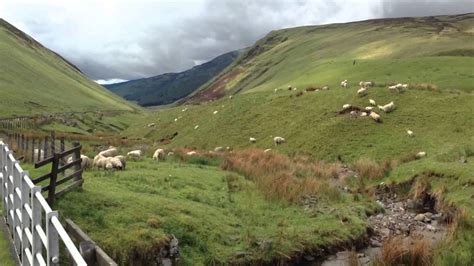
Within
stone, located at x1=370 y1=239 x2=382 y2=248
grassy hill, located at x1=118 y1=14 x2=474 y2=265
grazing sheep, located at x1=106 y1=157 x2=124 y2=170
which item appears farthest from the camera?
grazing sheep, located at x1=106 y1=157 x2=124 y2=170

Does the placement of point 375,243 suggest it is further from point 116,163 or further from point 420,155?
point 420,155

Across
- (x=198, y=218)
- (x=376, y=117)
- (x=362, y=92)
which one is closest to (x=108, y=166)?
(x=198, y=218)

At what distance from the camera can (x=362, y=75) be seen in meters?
67.8

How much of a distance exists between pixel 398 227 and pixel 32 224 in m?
17.0

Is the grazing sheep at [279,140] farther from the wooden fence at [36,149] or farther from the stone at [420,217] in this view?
the stone at [420,217]

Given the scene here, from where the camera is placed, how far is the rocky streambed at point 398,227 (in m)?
17.8

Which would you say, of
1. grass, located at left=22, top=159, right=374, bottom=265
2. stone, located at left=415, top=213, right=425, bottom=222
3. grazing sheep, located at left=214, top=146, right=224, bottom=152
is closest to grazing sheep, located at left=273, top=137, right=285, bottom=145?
grazing sheep, located at left=214, top=146, right=224, bottom=152

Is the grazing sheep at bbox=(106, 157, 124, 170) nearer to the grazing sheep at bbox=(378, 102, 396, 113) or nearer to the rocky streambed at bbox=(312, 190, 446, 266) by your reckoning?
the rocky streambed at bbox=(312, 190, 446, 266)

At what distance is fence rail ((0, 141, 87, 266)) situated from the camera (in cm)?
677

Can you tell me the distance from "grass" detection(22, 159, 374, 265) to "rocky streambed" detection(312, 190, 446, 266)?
2.55 feet

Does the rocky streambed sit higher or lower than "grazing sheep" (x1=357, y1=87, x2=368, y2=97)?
lower

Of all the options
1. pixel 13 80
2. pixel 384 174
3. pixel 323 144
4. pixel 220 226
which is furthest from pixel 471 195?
pixel 13 80

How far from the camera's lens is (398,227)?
21281 mm

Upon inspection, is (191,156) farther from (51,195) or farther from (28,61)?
(28,61)
